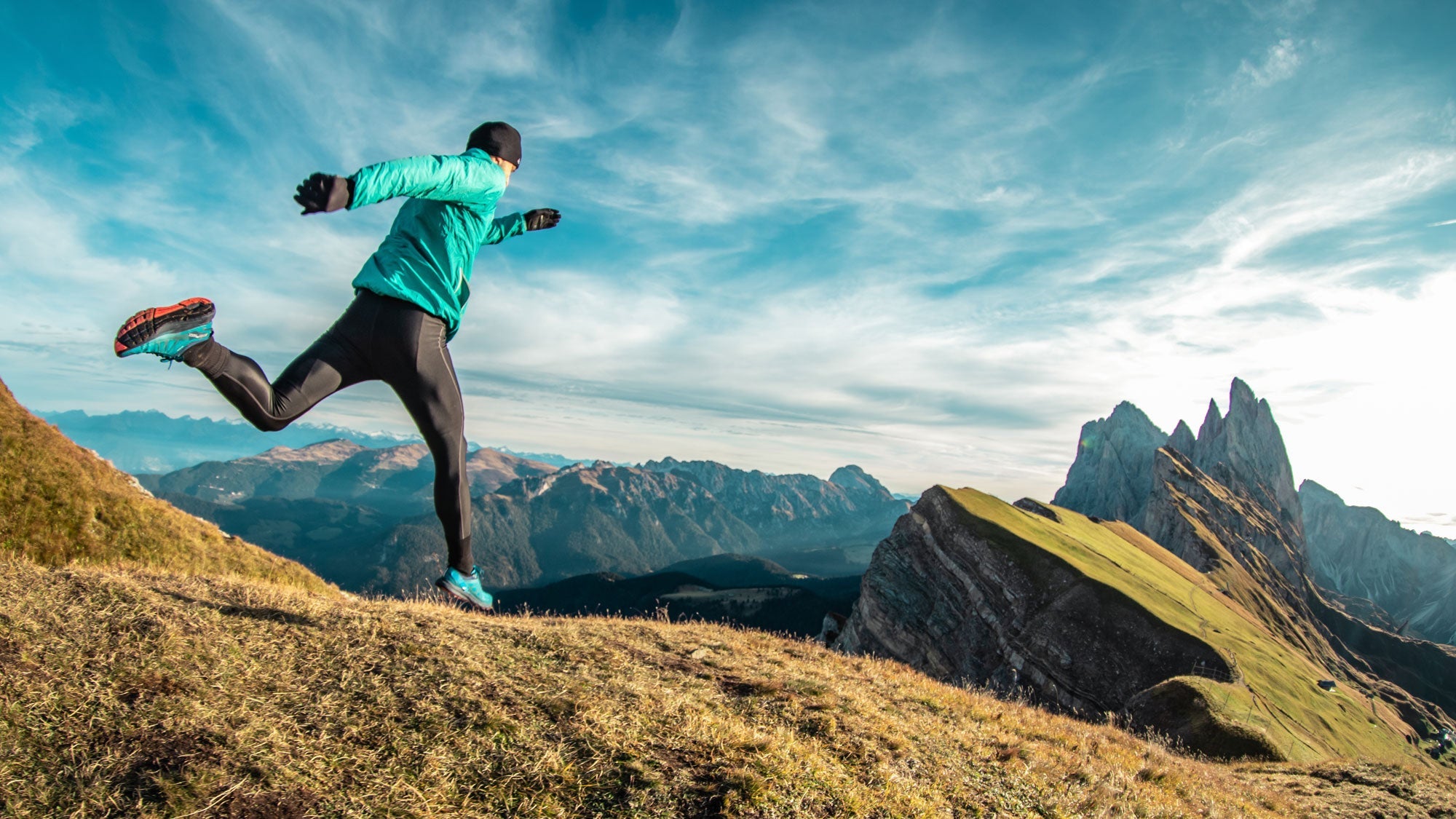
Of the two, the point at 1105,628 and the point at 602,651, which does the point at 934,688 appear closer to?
the point at 602,651

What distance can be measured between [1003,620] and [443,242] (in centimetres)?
7336

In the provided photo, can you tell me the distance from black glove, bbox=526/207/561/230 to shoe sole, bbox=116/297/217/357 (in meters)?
2.84

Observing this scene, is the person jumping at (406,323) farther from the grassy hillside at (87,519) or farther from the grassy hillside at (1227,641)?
the grassy hillside at (1227,641)

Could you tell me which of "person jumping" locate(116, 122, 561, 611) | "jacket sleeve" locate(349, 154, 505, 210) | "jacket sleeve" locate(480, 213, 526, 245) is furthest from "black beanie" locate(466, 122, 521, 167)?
"jacket sleeve" locate(480, 213, 526, 245)

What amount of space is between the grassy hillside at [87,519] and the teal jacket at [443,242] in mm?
9639

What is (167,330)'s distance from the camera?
4.52m

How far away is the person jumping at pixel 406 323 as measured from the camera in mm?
4555

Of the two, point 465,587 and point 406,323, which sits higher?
point 406,323

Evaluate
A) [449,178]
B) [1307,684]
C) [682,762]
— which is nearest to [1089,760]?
[682,762]

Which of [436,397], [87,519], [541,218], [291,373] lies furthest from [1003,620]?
[291,373]

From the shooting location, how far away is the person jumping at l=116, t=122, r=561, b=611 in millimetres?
4555

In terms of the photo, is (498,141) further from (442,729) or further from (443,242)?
(442,729)

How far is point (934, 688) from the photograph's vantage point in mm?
10492

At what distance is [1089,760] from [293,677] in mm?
9074
